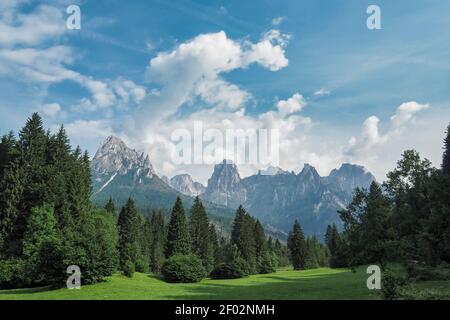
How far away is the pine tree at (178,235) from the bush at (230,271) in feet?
24.7

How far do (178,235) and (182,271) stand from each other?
20.0 metres

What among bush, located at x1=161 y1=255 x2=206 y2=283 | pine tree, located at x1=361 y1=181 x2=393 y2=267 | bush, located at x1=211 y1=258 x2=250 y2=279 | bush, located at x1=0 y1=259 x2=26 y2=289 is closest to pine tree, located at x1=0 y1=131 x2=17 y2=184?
bush, located at x1=0 y1=259 x2=26 y2=289

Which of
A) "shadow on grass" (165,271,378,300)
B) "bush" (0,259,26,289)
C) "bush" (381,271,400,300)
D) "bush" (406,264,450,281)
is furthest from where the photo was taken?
"bush" (0,259,26,289)

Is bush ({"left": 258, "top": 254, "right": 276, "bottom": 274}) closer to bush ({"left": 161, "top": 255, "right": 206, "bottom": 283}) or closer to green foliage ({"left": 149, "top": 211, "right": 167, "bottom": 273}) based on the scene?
green foliage ({"left": 149, "top": 211, "right": 167, "bottom": 273})

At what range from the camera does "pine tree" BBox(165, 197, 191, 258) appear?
76000 mm

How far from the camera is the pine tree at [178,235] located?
7600 cm

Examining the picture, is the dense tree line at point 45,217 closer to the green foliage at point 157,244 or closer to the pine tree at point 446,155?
the green foliage at point 157,244

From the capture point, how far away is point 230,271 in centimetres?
7131

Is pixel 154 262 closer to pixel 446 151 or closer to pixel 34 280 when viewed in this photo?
pixel 34 280

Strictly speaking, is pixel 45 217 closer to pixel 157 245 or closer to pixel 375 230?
pixel 375 230

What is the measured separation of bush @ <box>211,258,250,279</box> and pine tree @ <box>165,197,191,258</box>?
24.7 ft

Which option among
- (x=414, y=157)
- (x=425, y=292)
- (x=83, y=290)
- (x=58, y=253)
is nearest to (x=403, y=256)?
(x=414, y=157)

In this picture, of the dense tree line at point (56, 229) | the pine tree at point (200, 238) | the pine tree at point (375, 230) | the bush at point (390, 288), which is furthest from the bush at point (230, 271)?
the bush at point (390, 288)

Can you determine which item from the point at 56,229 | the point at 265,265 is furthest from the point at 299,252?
the point at 56,229
